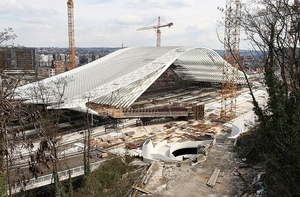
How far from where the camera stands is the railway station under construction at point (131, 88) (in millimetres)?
28431

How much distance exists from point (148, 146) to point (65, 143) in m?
8.63

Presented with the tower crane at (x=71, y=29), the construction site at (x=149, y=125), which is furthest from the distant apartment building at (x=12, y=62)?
the tower crane at (x=71, y=29)

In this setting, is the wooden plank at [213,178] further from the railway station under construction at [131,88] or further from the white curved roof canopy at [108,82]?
the white curved roof canopy at [108,82]

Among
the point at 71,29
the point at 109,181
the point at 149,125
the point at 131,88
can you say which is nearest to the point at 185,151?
the point at 149,125

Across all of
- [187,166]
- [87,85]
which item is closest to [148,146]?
[187,166]

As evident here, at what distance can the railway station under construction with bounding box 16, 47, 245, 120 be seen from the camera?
28.4 m

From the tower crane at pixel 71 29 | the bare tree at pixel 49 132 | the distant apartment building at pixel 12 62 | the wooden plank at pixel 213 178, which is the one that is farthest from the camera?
the tower crane at pixel 71 29

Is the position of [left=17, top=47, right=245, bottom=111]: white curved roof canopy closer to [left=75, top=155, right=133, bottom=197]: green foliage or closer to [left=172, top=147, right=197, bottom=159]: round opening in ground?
[left=75, top=155, right=133, bottom=197]: green foliage

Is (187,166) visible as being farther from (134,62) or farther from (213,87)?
(213,87)

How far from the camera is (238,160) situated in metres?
17.2

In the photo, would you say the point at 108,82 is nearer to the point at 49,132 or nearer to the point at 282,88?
the point at 49,132

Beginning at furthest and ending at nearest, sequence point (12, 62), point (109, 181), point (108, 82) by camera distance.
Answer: point (108, 82), point (109, 181), point (12, 62)

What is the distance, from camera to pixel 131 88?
32.0 metres

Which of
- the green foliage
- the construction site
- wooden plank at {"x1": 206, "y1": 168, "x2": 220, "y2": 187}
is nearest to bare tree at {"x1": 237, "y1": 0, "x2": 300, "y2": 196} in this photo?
the construction site
